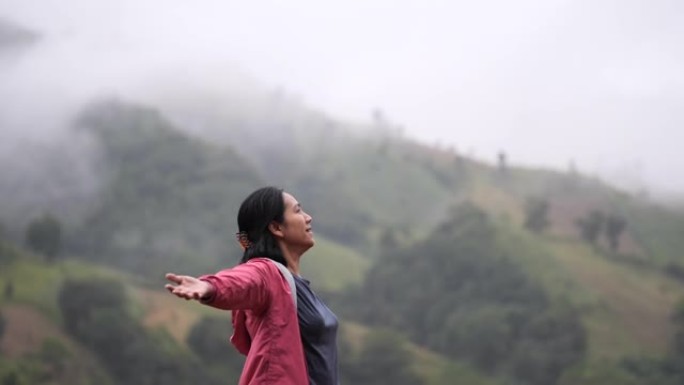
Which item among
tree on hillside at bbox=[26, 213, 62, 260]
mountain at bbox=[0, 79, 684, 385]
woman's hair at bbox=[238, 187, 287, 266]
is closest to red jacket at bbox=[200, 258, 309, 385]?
woman's hair at bbox=[238, 187, 287, 266]

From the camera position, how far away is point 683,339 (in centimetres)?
4138

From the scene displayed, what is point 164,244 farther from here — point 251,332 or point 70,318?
point 251,332

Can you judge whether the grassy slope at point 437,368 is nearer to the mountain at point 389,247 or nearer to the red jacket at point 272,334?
the mountain at point 389,247

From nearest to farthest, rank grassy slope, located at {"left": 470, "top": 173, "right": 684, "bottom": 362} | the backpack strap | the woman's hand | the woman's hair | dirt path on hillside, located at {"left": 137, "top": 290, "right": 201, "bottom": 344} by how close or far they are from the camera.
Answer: the woman's hand < the backpack strap < the woman's hair < dirt path on hillside, located at {"left": 137, "top": 290, "right": 201, "bottom": 344} < grassy slope, located at {"left": 470, "top": 173, "right": 684, "bottom": 362}

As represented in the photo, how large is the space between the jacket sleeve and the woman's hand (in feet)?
0.06

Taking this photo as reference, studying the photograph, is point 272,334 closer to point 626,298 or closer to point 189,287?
point 189,287

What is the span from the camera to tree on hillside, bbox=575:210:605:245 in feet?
157

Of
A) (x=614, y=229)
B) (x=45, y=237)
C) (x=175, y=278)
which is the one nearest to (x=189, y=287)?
(x=175, y=278)

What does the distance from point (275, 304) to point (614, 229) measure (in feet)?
155

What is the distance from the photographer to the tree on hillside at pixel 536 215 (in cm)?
4984

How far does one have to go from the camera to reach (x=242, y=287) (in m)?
2.59

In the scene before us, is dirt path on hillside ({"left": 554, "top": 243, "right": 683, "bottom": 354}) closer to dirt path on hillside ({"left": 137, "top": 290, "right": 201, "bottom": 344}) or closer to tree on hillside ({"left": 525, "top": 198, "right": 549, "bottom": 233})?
tree on hillside ({"left": 525, "top": 198, "right": 549, "bottom": 233})

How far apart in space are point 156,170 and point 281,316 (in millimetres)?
52997

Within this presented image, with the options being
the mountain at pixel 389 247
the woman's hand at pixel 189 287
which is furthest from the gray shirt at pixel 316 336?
the mountain at pixel 389 247
